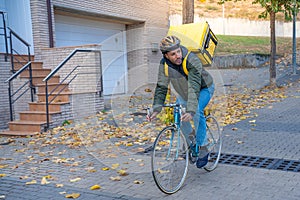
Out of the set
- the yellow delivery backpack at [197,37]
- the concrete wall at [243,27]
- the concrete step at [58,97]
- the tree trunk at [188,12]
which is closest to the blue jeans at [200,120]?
the yellow delivery backpack at [197,37]

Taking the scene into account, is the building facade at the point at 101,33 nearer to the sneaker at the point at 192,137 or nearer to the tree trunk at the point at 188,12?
the tree trunk at the point at 188,12

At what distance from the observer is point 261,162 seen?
15.6ft

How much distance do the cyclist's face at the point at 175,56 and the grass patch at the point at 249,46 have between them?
18600 mm

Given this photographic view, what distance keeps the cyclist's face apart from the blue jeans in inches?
22.7

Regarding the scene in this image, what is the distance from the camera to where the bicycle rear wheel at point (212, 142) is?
453 cm

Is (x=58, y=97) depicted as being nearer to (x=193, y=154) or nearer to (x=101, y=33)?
(x=101, y=33)

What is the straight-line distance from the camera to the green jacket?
371 centimetres

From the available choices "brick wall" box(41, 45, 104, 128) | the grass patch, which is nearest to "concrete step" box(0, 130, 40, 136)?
"brick wall" box(41, 45, 104, 128)

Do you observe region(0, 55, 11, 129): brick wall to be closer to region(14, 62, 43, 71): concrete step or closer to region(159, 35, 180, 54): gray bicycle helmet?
region(14, 62, 43, 71): concrete step

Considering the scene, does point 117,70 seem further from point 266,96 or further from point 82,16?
point 266,96

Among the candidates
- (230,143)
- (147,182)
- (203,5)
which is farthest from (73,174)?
(203,5)

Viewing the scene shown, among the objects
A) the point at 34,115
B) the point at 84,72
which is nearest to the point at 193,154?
the point at 34,115

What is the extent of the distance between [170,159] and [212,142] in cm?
101

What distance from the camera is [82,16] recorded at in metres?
11.3
